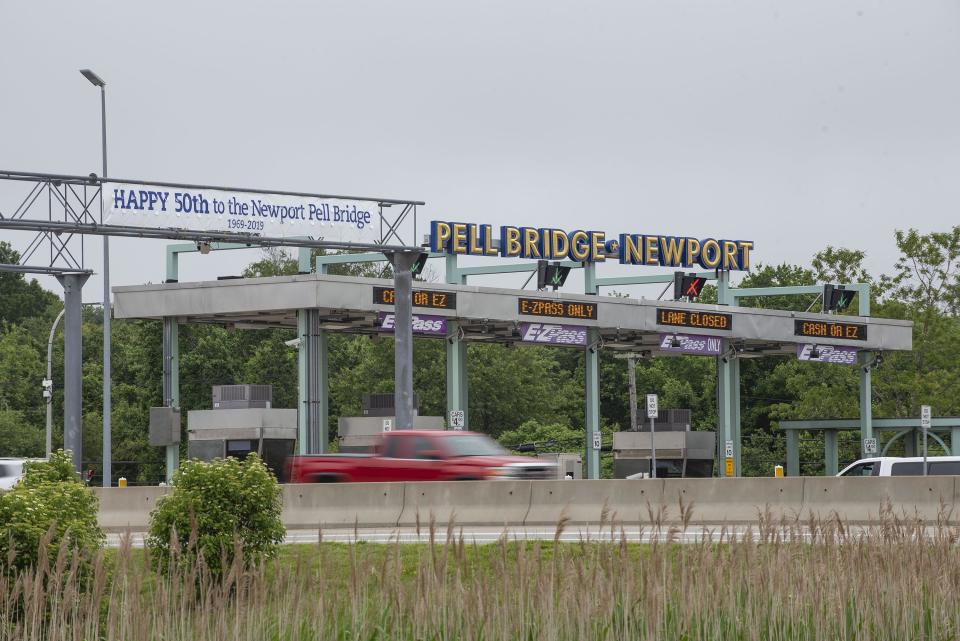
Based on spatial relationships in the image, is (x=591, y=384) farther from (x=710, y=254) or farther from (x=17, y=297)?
Result: (x=17, y=297)

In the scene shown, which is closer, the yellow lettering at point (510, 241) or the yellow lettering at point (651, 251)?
the yellow lettering at point (510, 241)

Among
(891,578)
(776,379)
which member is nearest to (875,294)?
(776,379)

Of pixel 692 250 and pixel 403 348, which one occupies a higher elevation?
pixel 692 250

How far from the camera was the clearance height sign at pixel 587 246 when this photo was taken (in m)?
48.6

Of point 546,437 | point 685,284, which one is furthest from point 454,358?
point 546,437

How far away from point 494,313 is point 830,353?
14568mm

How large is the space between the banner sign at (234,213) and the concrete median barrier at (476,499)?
1377cm

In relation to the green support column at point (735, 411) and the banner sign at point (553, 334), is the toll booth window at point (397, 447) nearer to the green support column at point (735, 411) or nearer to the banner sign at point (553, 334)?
the banner sign at point (553, 334)

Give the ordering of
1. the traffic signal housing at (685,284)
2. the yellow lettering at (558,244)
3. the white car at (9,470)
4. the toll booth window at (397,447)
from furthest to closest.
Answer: the traffic signal housing at (685,284), the yellow lettering at (558,244), the white car at (9,470), the toll booth window at (397,447)

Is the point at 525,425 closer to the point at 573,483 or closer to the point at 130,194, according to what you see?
the point at 130,194

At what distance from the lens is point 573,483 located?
86.2ft

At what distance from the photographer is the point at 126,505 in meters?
26.9

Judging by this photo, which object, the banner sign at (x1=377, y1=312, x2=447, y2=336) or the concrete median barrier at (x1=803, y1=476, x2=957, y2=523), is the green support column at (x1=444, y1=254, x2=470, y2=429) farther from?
the concrete median barrier at (x1=803, y1=476, x2=957, y2=523)

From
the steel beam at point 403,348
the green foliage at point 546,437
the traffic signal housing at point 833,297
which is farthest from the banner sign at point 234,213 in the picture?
the green foliage at point 546,437
